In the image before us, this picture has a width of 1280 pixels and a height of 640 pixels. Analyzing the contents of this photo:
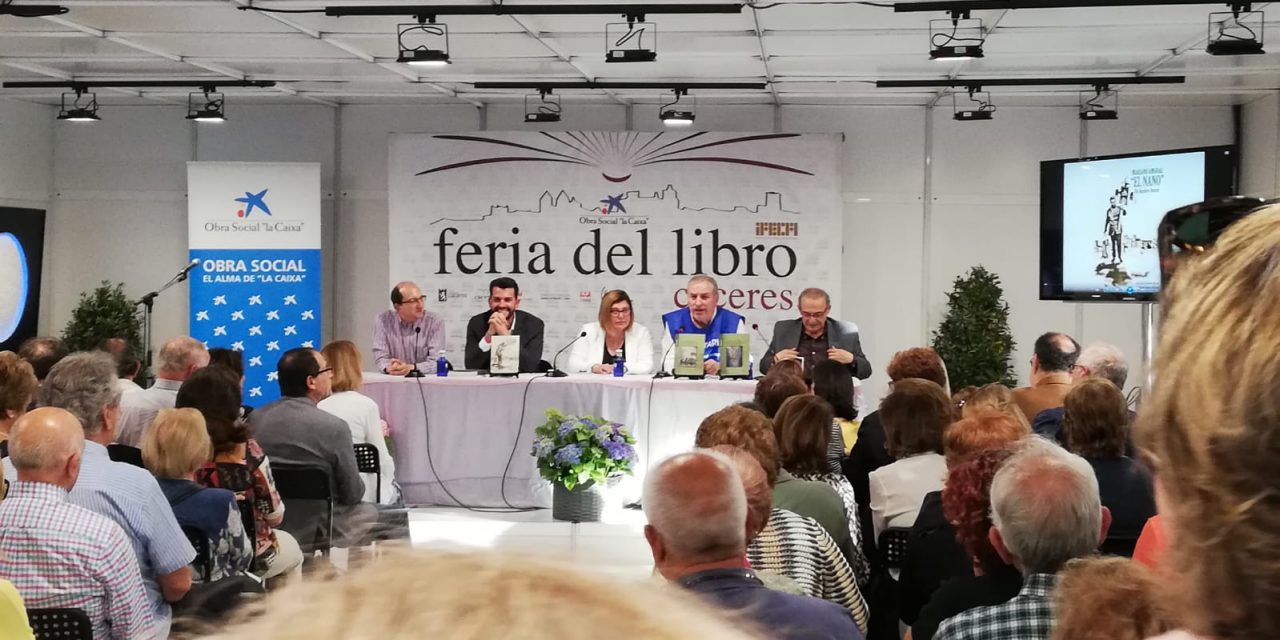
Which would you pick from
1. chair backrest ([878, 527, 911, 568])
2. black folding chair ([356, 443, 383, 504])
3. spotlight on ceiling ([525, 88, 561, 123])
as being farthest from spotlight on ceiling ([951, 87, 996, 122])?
chair backrest ([878, 527, 911, 568])

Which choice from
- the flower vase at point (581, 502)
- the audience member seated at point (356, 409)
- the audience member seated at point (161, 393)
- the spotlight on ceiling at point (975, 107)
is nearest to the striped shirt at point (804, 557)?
the audience member seated at point (161, 393)

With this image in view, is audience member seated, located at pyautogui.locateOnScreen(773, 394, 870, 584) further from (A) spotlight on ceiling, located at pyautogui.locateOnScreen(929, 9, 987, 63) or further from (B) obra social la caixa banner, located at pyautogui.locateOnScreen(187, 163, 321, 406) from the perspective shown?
(B) obra social la caixa banner, located at pyautogui.locateOnScreen(187, 163, 321, 406)

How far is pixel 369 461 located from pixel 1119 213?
5.49m

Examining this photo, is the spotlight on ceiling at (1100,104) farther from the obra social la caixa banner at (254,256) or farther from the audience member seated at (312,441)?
the audience member seated at (312,441)

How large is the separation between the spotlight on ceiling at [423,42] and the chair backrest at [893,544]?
4271 millimetres

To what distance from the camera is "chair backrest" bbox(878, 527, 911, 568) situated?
4.16 meters

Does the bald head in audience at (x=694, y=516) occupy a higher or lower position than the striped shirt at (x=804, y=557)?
higher

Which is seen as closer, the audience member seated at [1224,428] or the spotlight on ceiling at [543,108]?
the audience member seated at [1224,428]

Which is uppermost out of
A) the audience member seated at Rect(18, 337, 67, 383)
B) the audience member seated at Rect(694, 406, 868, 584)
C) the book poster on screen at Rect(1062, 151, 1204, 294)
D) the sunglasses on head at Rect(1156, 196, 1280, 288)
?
the book poster on screen at Rect(1062, 151, 1204, 294)

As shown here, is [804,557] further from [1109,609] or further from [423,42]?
[423,42]

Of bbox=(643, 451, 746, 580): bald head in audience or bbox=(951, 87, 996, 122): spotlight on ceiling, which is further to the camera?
bbox=(951, 87, 996, 122): spotlight on ceiling

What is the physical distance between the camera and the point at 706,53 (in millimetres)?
9289

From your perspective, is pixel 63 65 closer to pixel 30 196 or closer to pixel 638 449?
pixel 30 196

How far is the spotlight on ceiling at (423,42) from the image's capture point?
750 centimetres
